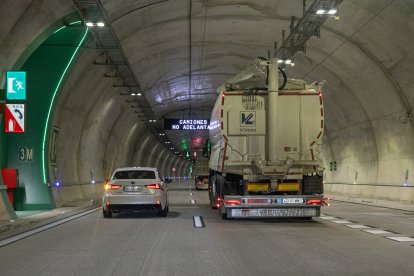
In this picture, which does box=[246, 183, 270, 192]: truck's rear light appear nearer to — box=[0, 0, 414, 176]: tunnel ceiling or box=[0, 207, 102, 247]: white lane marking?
box=[0, 207, 102, 247]: white lane marking

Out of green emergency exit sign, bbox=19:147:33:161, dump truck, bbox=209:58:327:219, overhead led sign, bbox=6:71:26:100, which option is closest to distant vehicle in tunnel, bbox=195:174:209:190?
green emergency exit sign, bbox=19:147:33:161

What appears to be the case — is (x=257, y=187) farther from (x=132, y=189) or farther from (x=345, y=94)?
(x=345, y=94)

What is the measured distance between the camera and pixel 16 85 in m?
15.8

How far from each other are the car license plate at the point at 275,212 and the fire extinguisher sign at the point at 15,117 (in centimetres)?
630

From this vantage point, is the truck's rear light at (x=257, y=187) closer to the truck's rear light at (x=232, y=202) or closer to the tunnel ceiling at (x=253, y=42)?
the truck's rear light at (x=232, y=202)

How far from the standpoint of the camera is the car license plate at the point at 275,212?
15578mm

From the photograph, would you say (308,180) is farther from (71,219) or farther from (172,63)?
(172,63)

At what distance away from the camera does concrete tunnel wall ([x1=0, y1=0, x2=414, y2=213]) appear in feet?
55.3

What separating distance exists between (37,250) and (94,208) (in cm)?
1224

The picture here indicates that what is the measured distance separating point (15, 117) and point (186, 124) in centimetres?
3299

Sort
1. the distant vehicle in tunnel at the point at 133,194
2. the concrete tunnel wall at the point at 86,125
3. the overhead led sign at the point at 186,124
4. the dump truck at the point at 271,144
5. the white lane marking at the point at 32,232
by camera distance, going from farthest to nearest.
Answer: the overhead led sign at the point at 186,124
the concrete tunnel wall at the point at 86,125
the distant vehicle in tunnel at the point at 133,194
the dump truck at the point at 271,144
the white lane marking at the point at 32,232

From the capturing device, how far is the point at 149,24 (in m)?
21.7

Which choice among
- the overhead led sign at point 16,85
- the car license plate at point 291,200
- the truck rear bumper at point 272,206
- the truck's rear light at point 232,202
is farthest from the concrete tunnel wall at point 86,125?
the car license plate at point 291,200

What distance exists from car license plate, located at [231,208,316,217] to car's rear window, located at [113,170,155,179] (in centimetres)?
379
